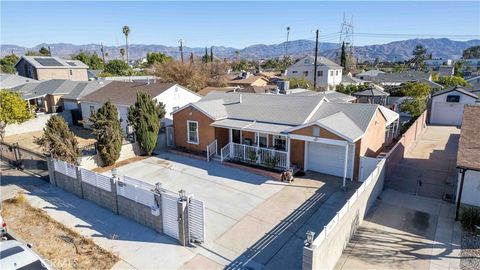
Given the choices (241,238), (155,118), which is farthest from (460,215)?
(155,118)

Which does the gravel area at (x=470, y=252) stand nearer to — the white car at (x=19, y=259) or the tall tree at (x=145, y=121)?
the white car at (x=19, y=259)

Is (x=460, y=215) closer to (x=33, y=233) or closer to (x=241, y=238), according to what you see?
(x=241, y=238)

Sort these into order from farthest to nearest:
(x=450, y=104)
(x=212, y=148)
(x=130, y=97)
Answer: (x=450, y=104) → (x=130, y=97) → (x=212, y=148)

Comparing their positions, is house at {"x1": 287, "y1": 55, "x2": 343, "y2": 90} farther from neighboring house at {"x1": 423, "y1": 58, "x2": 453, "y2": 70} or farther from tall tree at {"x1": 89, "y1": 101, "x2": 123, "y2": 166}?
neighboring house at {"x1": 423, "y1": 58, "x2": 453, "y2": 70}

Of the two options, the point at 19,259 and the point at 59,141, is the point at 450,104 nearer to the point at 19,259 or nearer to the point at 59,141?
the point at 59,141

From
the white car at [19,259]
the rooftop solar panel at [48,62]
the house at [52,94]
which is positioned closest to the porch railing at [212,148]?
the white car at [19,259]

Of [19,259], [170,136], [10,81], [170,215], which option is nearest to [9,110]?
[170,136]

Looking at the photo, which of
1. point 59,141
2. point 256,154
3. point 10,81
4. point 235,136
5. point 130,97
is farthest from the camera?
point 10,81
